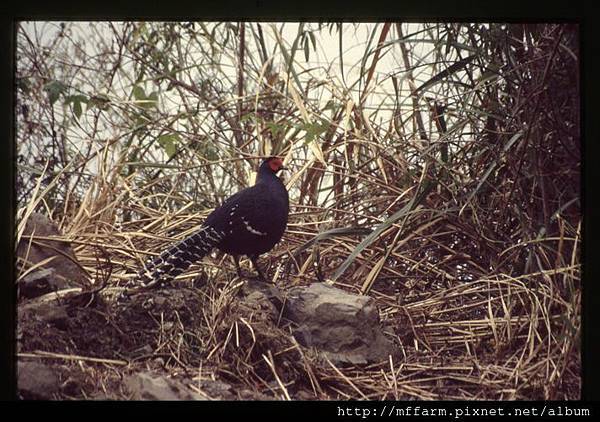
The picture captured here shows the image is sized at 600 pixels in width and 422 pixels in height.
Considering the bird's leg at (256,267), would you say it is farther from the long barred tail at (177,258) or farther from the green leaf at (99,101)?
the green leaf at (99,101)

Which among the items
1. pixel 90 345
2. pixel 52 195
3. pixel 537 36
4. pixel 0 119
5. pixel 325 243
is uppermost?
pixel 537 36

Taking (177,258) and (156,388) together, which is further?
(177,258)

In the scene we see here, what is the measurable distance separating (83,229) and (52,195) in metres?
0.17

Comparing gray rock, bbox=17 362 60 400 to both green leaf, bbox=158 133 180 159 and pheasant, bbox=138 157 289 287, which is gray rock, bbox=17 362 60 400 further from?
green leaf, bbox=158 133 180 159

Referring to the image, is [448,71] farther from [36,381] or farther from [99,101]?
[36,381]

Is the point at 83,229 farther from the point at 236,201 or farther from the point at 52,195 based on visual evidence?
the point at 236,201

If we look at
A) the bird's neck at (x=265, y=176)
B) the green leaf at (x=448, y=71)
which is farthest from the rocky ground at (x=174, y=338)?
the green leaf at (x=448, y=71)

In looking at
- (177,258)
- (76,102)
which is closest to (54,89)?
(76,102)

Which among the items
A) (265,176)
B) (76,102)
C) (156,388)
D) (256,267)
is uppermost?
(76,102)

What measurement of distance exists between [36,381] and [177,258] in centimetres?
59

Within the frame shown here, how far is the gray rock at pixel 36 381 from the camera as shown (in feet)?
8.70

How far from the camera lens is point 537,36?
293cm

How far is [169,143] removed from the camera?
2951 mm
